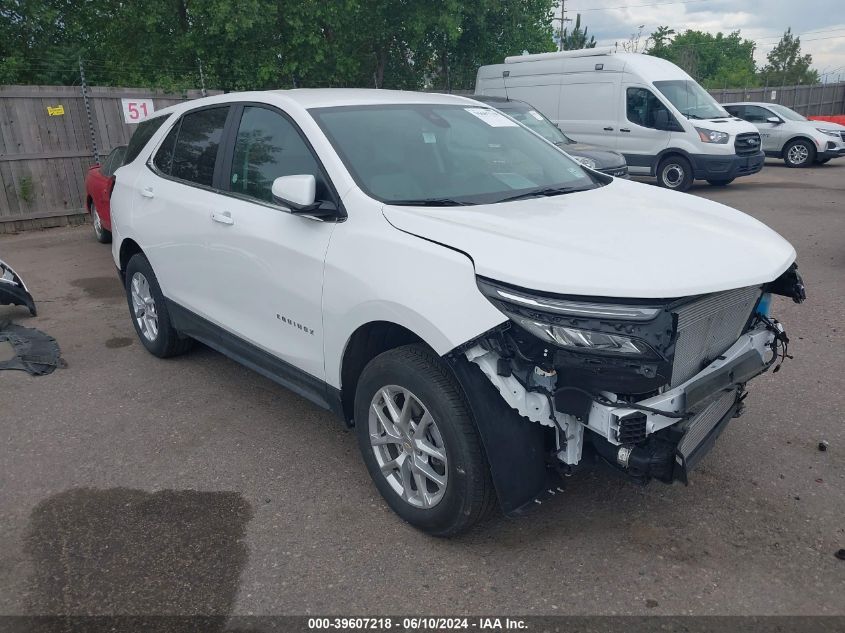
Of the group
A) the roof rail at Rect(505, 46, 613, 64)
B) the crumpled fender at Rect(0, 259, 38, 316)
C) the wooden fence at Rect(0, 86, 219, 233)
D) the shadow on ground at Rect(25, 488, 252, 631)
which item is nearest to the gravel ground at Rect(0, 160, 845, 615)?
the shadow on ground at Rect(25, 488, 252, 631)

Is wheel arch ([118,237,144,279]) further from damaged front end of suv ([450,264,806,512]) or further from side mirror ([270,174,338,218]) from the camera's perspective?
damaged front end of suv ([450,264,806,512])

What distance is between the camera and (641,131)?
13.9 metres

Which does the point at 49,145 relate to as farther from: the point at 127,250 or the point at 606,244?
the point at 606,244

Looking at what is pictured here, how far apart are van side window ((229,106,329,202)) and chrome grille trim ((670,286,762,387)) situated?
5.86 ft

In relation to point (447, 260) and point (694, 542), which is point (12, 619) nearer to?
point (447, 260)

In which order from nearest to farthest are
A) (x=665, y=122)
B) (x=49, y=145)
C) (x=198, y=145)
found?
(x=198, y=145) → (x=49, y=145) → (x=665, y=122)

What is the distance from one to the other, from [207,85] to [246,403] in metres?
14.7

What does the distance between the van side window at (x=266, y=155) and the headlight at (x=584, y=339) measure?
1.43 meters

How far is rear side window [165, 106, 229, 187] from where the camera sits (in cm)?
443

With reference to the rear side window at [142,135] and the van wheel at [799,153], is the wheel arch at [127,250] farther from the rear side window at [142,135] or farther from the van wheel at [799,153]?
the van wheel at [799,153]

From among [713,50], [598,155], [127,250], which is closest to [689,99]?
[598,155]

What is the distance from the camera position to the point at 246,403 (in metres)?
4.68

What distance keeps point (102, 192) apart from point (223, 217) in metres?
6.49

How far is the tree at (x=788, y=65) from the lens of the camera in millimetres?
58125
